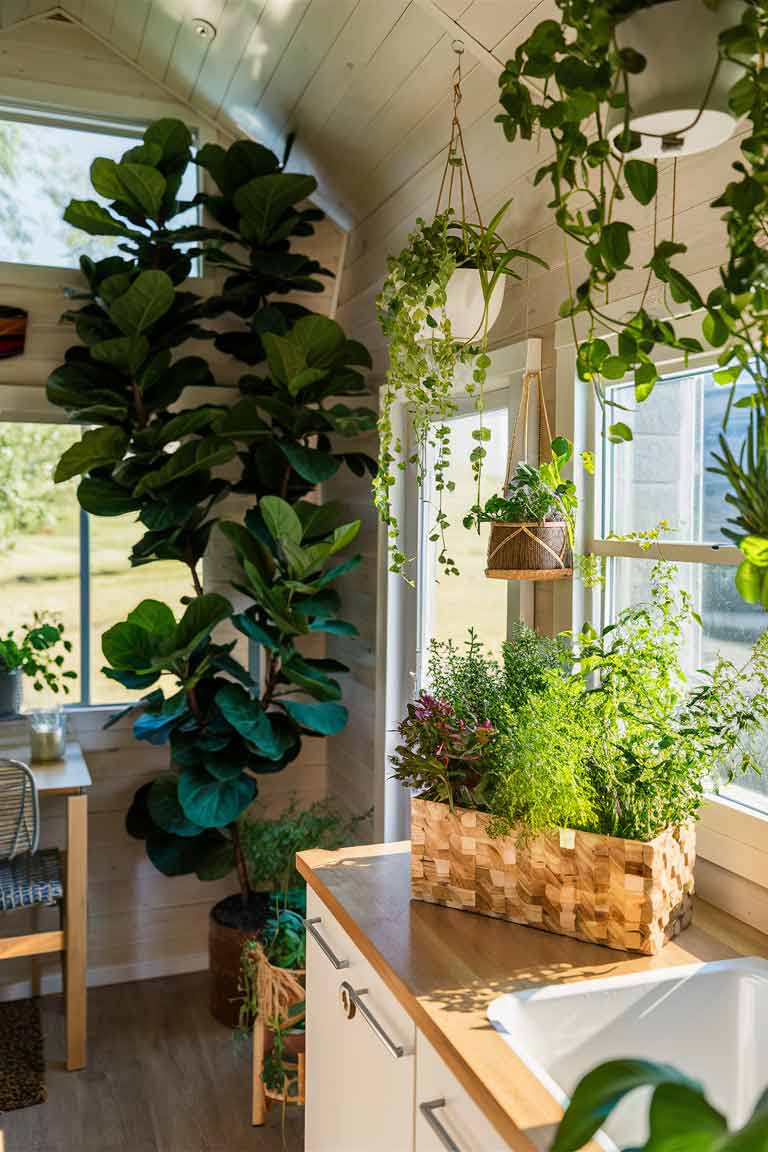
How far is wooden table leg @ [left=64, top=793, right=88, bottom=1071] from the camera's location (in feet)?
9.46

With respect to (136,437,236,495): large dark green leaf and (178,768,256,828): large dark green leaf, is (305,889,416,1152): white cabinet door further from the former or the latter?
(136,437,236,495): large dark green leaf

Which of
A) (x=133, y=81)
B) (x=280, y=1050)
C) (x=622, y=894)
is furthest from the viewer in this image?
(x=133, y=81)

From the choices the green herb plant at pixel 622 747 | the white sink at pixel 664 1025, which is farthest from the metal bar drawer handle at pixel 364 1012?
the green herb plant at pixel 622 747

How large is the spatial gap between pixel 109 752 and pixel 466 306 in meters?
2.20

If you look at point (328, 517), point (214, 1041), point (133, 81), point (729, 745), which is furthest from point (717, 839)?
A: point (133, 81)

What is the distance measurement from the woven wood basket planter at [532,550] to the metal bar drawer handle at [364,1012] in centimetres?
75

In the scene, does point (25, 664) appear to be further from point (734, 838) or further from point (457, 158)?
point (734, 838)

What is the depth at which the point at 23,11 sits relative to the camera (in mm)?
3184

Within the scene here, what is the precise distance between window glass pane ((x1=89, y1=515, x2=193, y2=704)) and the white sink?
267cm

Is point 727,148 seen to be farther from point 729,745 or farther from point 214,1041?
point 214,1041

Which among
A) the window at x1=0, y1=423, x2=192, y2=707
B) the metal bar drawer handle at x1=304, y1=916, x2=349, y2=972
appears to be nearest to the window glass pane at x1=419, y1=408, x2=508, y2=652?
the metal bar drawer handle at x1=304, y1=916, x2=349, y2=972

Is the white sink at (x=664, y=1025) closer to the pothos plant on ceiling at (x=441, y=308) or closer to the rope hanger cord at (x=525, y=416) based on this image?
the pothos plant on ceiling at (x=441, y=308)

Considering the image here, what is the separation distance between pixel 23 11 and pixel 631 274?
2.46 metres

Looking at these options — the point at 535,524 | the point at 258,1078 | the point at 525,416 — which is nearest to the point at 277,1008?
the point at 258,1078
